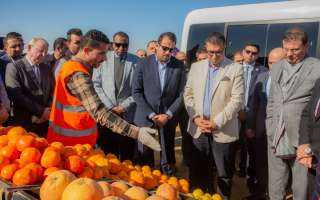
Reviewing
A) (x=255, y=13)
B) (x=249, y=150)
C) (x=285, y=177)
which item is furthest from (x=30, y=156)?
(x=255, y=13)

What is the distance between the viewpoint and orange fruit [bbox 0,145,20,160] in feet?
9.37

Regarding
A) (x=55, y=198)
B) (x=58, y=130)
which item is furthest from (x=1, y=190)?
(x=58, y=130)

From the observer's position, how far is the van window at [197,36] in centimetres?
737

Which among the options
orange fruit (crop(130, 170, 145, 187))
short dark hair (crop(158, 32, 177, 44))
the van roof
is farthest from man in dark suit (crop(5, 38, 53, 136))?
the van roof

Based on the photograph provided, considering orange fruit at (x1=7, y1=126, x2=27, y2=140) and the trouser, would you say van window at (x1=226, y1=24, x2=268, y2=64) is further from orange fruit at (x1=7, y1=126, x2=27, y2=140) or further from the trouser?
orange fruit at (x1=7, y1=126, x2=27, y2=140)

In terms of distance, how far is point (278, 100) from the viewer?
409 cm

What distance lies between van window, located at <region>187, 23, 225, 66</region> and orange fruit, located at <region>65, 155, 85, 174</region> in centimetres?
499

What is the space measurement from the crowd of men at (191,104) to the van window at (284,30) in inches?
12.4

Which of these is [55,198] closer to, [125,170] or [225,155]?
[125,170]

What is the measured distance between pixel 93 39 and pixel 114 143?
271 centimetres

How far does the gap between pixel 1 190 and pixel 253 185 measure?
4069 mm

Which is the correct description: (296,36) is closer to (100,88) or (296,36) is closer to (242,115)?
(242,115)

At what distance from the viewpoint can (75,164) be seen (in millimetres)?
2746

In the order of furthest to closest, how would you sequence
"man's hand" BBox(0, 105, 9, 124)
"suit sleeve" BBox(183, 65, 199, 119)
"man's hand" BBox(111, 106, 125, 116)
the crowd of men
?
"man's hand" BBox(111, 106, 125, 116), "suit sleeve" BBox(183, 65, 199, 119), "man's hand" BBox(0, 105, 9, 124), the crowd of men
